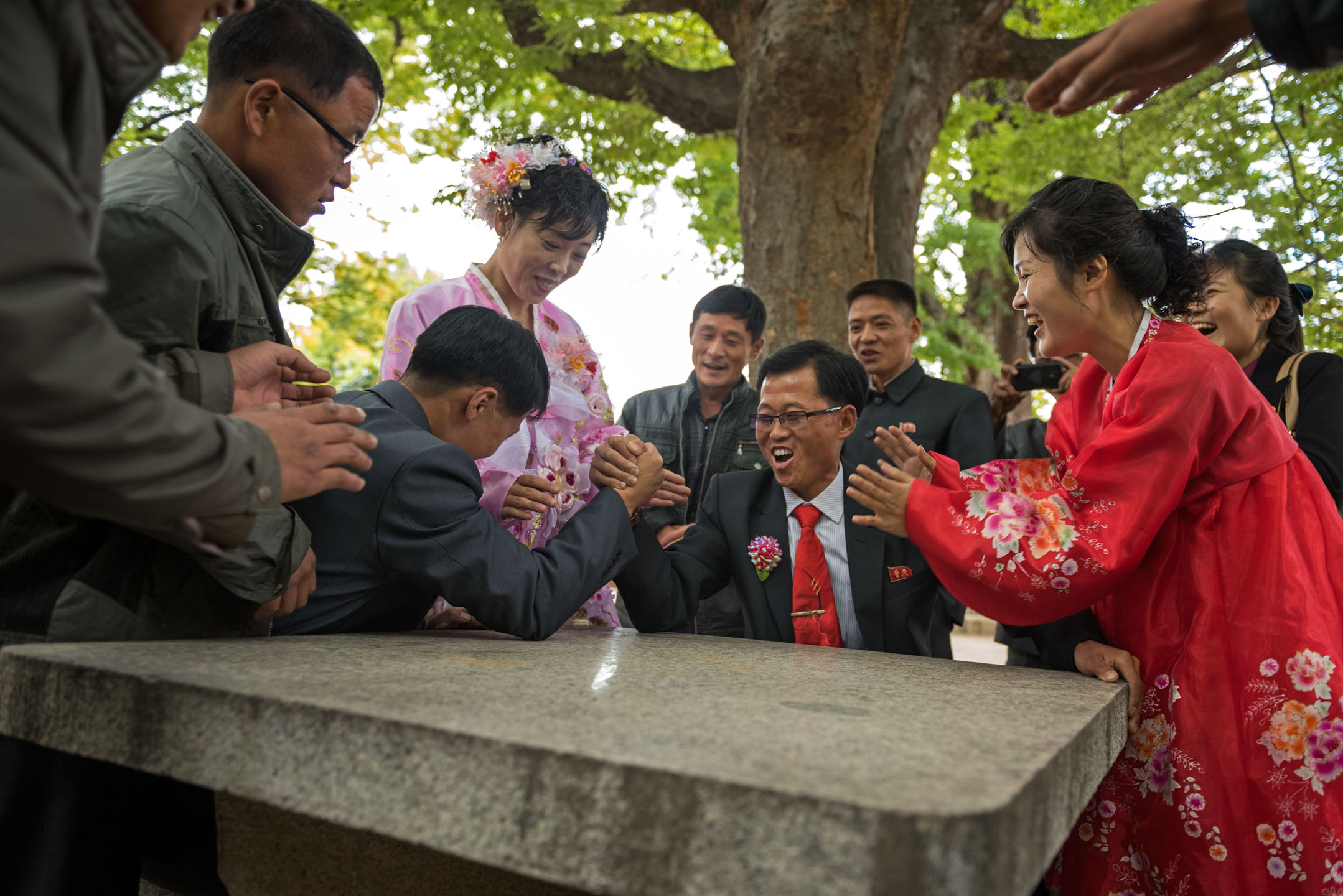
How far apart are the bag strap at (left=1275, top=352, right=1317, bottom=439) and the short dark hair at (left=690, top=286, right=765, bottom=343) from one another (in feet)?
6.35

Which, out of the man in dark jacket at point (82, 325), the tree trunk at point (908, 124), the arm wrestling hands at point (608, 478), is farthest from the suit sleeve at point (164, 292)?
the tree trunk at point (908, 124)

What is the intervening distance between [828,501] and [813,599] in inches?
13.3

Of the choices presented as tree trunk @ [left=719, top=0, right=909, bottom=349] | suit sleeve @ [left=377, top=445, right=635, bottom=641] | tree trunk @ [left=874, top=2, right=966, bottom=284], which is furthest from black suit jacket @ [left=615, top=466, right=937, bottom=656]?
tree trunk @ [left=874, top=2, right=966, bottom=284]

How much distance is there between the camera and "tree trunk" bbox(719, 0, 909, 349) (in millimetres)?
4965

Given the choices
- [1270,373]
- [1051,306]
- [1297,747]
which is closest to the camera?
[1297,747]

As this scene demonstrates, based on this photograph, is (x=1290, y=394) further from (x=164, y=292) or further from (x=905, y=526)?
(x=164, y=292)

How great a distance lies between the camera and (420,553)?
1922 mm

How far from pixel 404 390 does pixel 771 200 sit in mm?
3437

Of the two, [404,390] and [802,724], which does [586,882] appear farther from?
[404,390]

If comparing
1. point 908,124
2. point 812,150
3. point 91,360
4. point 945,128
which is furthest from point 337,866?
point 945,128

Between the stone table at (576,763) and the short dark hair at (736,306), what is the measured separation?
254 centimetres

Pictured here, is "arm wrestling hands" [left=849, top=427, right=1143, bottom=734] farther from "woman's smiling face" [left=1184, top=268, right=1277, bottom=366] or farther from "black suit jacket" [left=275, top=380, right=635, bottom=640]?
"woman's smiling face" [left=1184, top=268, right=1277, bottom=366]

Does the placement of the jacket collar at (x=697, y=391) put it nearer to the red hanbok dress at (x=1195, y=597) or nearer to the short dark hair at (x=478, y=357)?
the short dark hair at (x=478, y=357)

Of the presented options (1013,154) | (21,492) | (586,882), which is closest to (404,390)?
(21,492)
